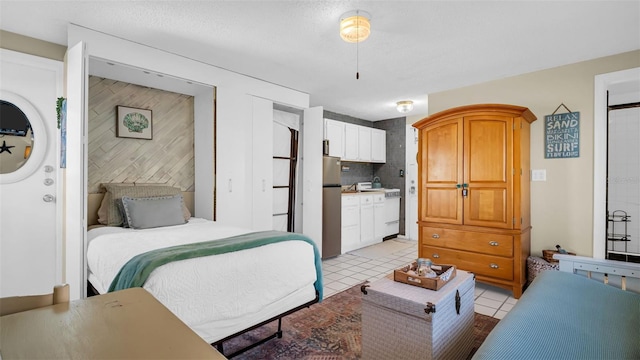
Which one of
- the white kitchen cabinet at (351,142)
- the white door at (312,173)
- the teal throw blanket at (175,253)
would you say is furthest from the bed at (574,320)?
the white kitchen cabinet at (351,142)

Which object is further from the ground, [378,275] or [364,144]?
[364,144]

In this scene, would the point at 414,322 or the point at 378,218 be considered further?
the point at 378,218

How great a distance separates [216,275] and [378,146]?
5.04 metres

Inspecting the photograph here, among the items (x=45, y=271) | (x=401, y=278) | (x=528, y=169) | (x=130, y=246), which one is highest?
(x=528, y=169)

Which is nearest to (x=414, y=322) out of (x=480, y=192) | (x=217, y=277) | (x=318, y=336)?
(x=318, y=336)

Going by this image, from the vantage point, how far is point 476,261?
3.46 m

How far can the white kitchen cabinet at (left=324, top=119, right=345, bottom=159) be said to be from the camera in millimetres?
5332

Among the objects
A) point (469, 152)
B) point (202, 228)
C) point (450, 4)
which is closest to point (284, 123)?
point (202, 228)

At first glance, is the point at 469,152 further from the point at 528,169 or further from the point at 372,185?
the point at 372,185

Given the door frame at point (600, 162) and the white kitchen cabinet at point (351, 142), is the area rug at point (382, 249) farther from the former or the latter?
the door frame at point (600, 162)

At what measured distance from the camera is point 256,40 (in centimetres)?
290

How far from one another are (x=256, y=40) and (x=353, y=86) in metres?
1.75

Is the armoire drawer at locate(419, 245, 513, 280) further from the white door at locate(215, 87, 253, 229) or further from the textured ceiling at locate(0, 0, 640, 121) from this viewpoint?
the white door at locate(215, 87, 253, 229)

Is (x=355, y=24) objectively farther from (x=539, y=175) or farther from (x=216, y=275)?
(x=539, y=175)
